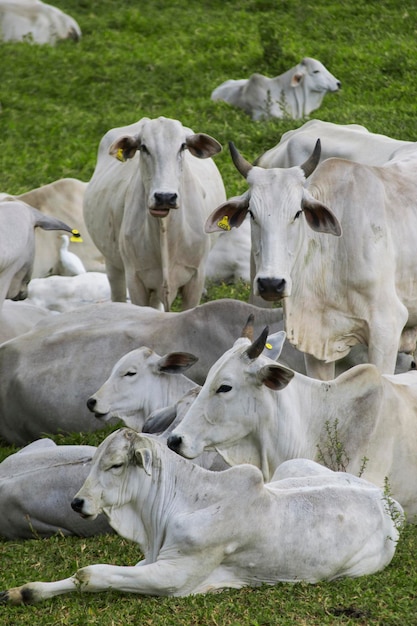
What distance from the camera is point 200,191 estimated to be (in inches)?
385

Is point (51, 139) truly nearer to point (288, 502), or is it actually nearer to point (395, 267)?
point (395, 267)

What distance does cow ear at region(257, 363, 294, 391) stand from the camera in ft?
20.0

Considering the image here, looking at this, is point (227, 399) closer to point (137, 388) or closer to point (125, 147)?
point (137, 388)

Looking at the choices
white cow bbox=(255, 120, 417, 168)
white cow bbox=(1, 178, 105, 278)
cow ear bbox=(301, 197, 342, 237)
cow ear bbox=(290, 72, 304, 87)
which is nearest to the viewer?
cow ear bbox=(301, 197, 342, 237)

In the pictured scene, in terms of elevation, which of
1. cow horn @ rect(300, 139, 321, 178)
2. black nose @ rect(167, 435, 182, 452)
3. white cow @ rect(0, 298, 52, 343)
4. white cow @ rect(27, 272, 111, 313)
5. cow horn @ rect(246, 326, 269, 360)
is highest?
cow horn @ rect(300, 139, 321, 178)

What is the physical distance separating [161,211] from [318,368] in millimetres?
1744

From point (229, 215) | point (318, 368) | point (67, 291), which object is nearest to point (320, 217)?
point (229, 215)

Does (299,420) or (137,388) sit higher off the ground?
(299,420)

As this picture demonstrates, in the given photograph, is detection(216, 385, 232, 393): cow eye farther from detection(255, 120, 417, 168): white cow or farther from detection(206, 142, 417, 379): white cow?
Answer: detection(255, 120, 417, 168): white cow

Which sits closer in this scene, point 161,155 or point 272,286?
point 272,286

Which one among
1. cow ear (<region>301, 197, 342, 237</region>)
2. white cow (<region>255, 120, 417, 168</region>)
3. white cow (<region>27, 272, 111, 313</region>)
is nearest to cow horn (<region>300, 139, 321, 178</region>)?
cow ear (<region>301, 197, 342, 237</region>)

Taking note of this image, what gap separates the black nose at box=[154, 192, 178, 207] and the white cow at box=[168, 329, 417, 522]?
100 inches

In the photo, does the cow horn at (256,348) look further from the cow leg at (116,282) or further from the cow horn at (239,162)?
the cow leg at (116,282)

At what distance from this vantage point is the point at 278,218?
7.16 m
